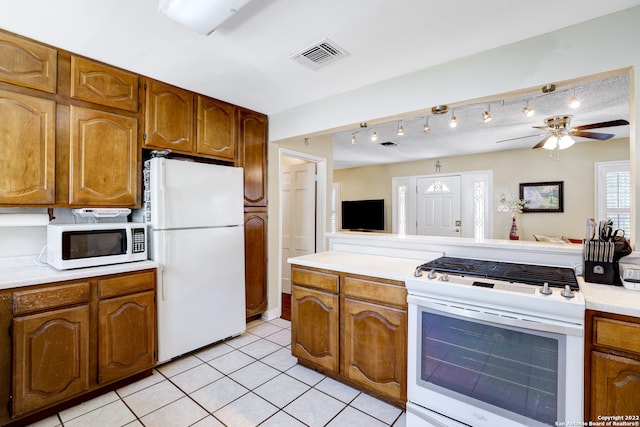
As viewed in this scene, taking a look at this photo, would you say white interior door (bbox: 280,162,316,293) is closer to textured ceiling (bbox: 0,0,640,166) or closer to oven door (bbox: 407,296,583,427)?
textured ceiling (bbox: 0,0,640,166)

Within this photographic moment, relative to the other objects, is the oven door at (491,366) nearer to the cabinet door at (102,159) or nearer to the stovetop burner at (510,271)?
the stovetop burner at (510,271)

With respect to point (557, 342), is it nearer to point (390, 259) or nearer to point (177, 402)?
point (390, 259)

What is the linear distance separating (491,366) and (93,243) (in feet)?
8.55

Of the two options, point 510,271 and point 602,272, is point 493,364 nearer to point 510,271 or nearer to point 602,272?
point 510,271

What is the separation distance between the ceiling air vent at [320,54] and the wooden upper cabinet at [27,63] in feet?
5.49

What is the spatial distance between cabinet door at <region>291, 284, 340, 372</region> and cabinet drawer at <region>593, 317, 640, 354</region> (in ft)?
4.59

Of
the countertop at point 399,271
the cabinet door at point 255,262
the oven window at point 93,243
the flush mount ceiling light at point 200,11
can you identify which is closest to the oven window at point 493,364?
the countertop at point 399,271

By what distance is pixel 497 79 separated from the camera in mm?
2014

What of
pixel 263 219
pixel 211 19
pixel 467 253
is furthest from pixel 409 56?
pixel 263 219

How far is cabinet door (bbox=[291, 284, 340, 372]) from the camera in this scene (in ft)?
7.14

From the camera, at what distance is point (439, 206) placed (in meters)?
6.16

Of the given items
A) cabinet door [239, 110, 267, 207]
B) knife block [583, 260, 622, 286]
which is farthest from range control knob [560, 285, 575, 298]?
cabinet door [239, 110, 267, 207]

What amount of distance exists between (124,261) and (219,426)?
1.35 meters

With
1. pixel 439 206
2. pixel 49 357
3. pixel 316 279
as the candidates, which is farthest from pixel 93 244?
pixel 439 206
